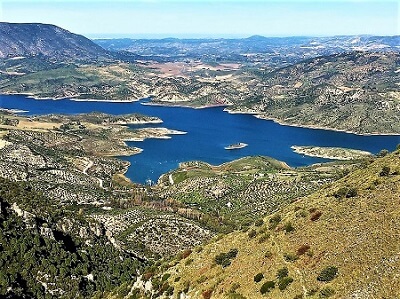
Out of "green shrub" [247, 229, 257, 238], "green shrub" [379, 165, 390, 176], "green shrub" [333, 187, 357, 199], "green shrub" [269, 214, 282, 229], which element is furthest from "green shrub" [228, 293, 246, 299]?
"green shrub" [379, 165, 390, 176]

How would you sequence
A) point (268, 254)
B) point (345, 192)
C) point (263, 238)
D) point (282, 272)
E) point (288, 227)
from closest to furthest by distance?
point (282, 272) → point (268, 254) → point (288, 227) → point (263, 238) → point (345, 192)

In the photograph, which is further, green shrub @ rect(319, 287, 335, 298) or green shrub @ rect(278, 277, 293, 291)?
green shrub @ rect(278, 277, 293, 291)

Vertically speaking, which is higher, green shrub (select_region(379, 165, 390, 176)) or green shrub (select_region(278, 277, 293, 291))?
green shrub (select_region(379, 165, 390, 176))

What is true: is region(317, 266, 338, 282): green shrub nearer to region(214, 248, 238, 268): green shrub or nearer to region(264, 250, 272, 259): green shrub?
region(264, 250, 272, 259): green shrub

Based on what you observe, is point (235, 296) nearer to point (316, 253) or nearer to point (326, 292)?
point (316, 253)

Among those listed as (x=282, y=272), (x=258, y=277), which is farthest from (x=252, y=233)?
(x=282, y=272)

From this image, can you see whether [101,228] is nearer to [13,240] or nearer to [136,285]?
[13,240]

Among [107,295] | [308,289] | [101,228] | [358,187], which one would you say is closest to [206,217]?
[101,228]
